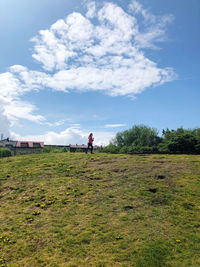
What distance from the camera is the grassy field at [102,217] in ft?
19.6

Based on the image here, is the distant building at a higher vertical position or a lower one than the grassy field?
higher

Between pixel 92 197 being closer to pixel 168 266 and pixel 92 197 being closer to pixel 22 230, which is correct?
pixel 22 230

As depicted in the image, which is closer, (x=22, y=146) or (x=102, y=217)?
(x=102, y=217)

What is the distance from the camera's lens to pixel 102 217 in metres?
7.90

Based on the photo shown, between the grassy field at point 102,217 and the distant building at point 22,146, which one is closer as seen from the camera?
the grassy field at point 102,217

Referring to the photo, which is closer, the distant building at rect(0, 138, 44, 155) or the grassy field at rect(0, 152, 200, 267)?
the grassy field at rect(0, 152, 200, 267)

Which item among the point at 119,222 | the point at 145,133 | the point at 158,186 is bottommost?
the point at 119,222

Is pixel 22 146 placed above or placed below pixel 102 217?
above

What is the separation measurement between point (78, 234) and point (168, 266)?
2969 mm

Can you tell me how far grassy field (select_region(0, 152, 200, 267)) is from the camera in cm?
597

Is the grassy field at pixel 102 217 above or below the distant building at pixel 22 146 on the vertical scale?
below

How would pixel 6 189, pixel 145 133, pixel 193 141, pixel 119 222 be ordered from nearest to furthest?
pixel 119 222 → pixel 6 189 → pixel 193 141 → pixel 145 133

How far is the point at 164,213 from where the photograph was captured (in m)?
8.13

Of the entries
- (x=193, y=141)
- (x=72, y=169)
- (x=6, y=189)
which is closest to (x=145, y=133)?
(x=193, y=141)
